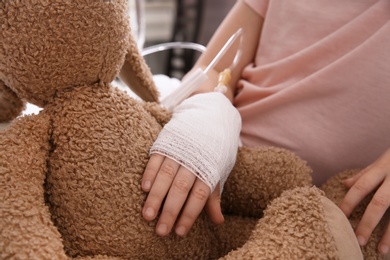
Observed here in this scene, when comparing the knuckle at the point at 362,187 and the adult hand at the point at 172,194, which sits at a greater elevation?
the knuckle at the point at 362,187

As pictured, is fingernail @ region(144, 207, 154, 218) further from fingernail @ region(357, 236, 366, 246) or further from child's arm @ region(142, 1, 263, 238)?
fingernail @ region(357, 236, 366, 246)

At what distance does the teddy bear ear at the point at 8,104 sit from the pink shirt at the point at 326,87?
37 centimetres

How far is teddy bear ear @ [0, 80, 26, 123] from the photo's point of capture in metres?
0.49

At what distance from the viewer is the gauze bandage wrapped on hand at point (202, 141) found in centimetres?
44

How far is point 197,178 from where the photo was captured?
45 centimetres

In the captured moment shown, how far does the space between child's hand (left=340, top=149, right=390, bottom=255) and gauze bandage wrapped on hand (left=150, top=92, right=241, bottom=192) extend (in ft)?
0.57

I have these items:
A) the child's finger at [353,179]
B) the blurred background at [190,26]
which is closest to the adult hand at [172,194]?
the child's finger at [353,179]

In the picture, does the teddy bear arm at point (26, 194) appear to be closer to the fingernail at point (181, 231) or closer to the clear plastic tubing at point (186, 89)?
the fingernail at point (181, 231)

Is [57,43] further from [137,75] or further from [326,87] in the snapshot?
[326,87]

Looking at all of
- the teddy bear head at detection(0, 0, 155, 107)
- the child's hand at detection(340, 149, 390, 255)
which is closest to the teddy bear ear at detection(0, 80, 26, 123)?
the teddy bear head at detection(0, 0, 155, 107)

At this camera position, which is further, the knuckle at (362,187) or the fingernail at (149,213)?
the knuckle at (362,187)

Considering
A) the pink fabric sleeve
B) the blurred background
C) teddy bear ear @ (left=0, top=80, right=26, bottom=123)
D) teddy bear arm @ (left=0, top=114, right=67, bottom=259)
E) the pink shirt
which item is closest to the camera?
teddy bear arm @ (left=0, top=114, right=67, bottom=259)

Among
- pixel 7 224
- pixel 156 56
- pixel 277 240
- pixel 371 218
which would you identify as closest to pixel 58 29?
pixel 7 224

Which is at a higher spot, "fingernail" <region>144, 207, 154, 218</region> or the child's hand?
the child's hand
